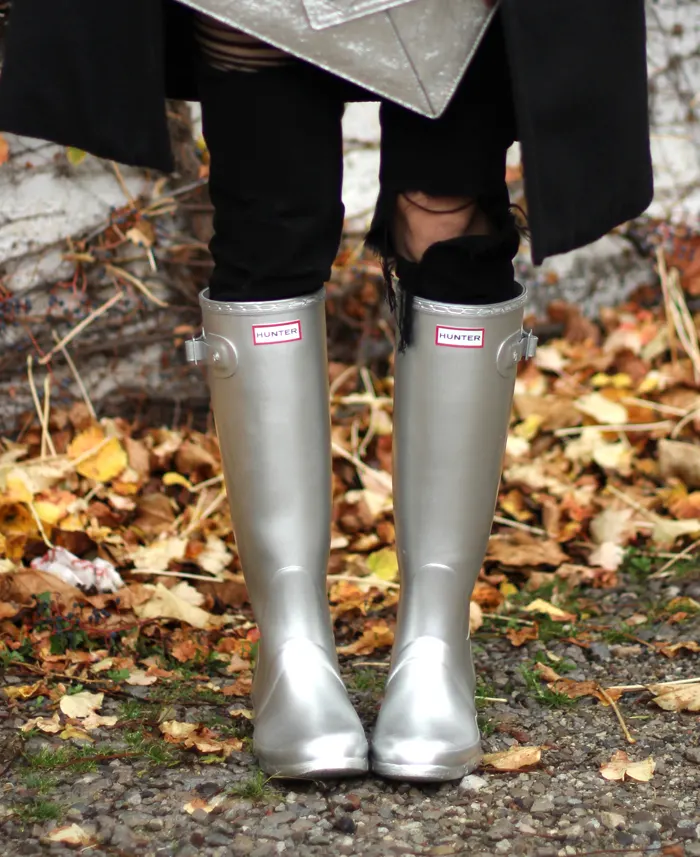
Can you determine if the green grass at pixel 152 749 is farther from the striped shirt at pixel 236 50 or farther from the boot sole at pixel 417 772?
the striped shirt at pixel 236 50

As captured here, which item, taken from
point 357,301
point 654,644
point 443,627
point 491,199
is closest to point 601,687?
point 654,644

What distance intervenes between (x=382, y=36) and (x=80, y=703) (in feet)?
2.97

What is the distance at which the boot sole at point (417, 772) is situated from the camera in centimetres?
118

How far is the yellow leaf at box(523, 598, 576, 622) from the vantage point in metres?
1.76

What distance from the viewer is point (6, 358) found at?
2166 mm

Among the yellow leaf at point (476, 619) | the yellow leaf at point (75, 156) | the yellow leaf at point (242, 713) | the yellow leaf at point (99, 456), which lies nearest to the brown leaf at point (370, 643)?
the yellow leaf at point (476, 619)

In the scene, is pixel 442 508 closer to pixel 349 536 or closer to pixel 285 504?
pixel 285 504

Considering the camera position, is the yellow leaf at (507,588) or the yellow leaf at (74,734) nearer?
the yellow leaf at (74,734)

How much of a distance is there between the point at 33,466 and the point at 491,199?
1.24 m

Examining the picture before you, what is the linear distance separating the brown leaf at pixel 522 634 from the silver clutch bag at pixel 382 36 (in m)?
0.88

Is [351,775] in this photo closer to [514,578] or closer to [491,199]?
[491,199]

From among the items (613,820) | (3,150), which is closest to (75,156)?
(3,150)

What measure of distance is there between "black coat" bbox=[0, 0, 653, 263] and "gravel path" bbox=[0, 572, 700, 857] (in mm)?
594

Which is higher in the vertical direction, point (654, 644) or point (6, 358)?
point (6, 358)
